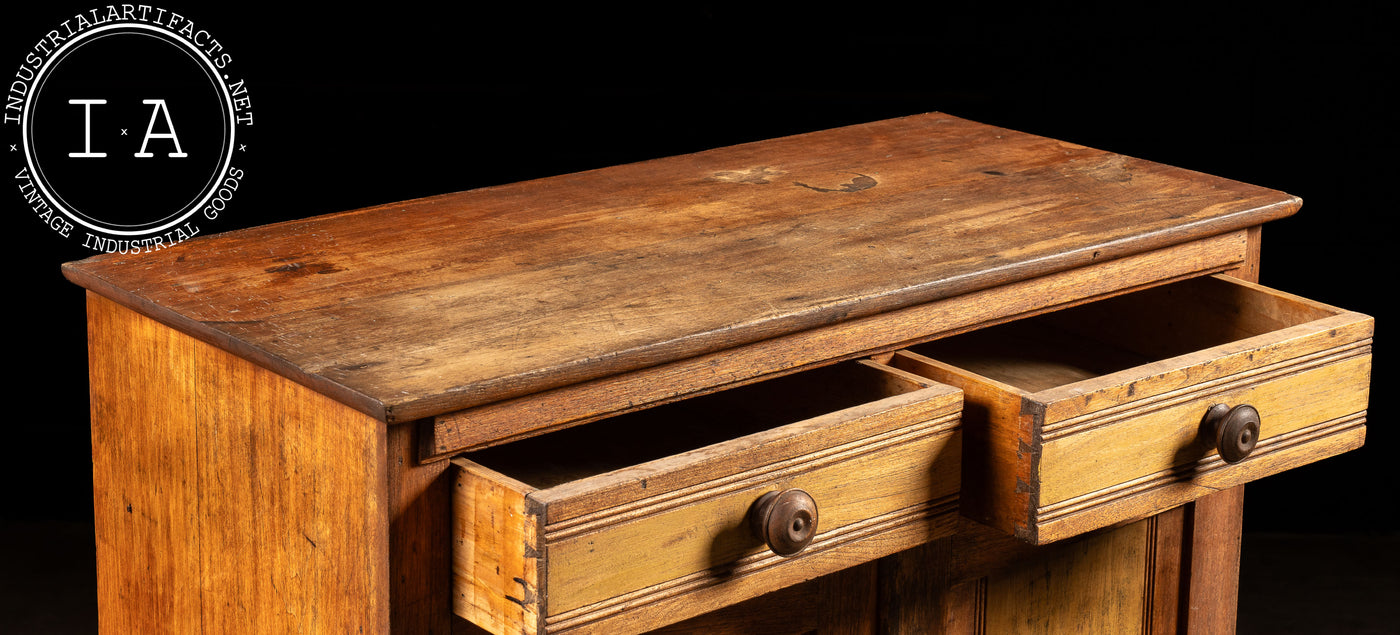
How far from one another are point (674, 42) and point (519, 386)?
1761 millimetres

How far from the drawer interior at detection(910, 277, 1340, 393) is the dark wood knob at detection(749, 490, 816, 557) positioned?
59cm

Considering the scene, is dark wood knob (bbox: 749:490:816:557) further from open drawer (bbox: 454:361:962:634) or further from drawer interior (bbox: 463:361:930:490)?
drawer interior (bbox: 463:361:930:490)

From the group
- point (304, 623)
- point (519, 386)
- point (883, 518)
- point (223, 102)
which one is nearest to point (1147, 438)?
point (883, 518)

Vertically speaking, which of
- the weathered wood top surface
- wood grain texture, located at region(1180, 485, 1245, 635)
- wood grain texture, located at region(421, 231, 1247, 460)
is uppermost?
the weathered wood top surface

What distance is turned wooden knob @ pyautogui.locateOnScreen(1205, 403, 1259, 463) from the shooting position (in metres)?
2.33

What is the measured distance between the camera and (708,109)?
3.69 m

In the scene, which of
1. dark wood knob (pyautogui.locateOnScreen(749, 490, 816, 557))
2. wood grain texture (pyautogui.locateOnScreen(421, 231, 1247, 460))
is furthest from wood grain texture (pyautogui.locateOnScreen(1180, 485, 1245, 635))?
dark wood knob (pyautogui.locateOnScreen(749, 490, 816, 557))

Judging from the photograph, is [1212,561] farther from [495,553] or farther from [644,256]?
[495,553]

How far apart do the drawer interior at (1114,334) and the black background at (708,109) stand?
3.29 feet

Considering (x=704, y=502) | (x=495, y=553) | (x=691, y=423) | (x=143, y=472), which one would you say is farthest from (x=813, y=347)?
(x=143, y=472)

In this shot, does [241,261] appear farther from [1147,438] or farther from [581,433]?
[1147,438]

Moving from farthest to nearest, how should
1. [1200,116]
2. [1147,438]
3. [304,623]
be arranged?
[1200,116]
[1147,438]
[304,623]

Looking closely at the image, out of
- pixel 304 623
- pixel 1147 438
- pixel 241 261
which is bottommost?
pixel 304 623

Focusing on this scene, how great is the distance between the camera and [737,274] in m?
2.32
